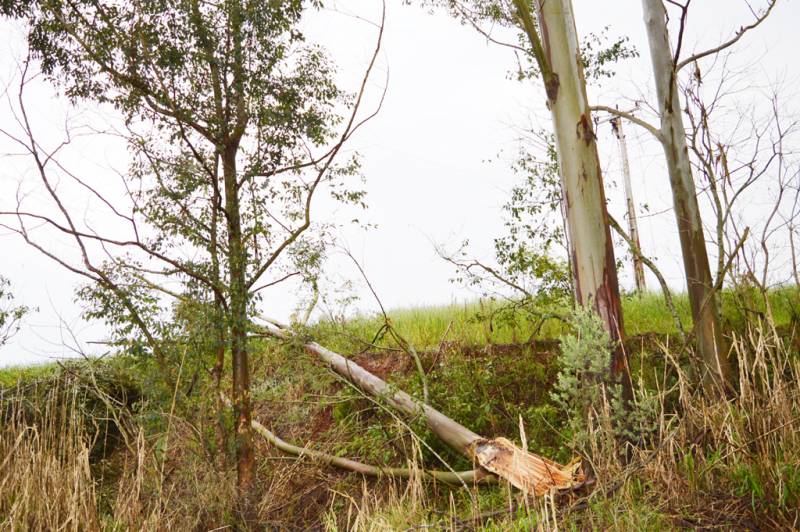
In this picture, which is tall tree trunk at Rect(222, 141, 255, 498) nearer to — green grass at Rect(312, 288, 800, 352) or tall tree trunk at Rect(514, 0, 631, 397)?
green grass at Rect(312, 288, 800, 352)

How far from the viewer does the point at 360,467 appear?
23.6 ft

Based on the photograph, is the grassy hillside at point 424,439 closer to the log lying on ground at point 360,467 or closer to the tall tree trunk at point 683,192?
the log lying on ground at point 360,467

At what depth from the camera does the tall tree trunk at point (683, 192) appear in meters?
7.31

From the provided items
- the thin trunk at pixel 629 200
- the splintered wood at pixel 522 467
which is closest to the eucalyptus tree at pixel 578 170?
the splintered wood at pixel 522 467

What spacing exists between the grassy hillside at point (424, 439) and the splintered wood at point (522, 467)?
23cm

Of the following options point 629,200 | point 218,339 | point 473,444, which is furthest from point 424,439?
point 629,200

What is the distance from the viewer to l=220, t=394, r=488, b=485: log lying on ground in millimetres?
6293

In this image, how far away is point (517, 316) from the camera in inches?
378

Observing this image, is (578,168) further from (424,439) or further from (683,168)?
(424,439)

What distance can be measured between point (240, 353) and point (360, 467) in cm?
175

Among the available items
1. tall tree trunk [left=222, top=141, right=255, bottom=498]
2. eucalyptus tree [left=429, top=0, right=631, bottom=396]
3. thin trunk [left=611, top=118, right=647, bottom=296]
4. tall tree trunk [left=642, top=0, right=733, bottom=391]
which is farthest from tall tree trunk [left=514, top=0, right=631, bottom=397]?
thin trunk [left=611, top=118, right=647, bottom=296]

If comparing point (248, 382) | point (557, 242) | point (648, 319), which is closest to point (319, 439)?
point (248, 382)

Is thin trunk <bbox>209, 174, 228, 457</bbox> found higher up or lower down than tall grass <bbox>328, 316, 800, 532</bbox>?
higher up

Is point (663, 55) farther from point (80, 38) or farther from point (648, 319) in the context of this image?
point (80, 38)
